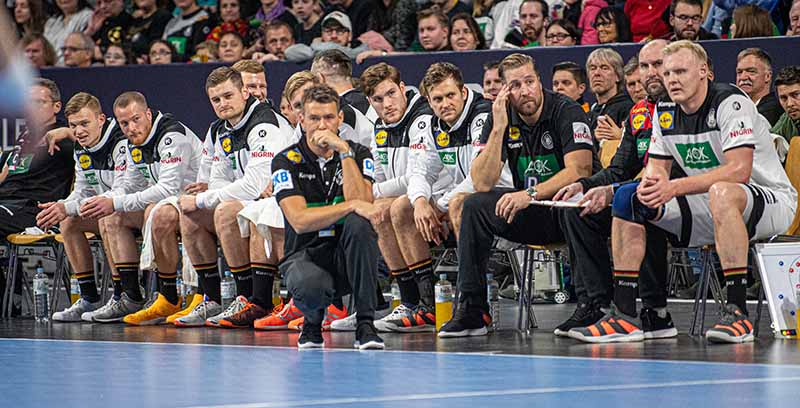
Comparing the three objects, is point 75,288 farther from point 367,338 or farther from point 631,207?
point 631,207

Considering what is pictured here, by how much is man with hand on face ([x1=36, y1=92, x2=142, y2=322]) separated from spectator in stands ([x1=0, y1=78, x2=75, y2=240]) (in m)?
0.49

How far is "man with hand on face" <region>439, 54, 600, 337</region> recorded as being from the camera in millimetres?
7223

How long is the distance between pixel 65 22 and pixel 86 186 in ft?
18.5

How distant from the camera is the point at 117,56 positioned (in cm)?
1338

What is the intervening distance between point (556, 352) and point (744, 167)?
1438 millimetres

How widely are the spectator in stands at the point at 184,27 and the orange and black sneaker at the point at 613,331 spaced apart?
7926 mm

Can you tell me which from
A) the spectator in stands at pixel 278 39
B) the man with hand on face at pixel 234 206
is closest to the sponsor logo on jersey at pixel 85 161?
the man with hand on face at pixel 234 206

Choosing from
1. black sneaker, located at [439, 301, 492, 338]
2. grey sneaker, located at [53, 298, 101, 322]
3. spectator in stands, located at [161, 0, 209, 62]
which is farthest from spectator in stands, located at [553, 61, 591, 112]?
spectator in stands, located at [161, 0, 209, 62]

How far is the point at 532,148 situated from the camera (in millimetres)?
7504

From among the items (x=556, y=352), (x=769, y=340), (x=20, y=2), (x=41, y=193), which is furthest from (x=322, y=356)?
(x=20, y=2)

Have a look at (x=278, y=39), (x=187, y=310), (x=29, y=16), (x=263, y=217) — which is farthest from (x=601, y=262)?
(x=29, y=16)

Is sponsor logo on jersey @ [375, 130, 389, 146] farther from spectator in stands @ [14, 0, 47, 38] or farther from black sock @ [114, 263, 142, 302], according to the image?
spectator in stands @ [14, 0, 47, 38]

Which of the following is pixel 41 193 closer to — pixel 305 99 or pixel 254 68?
pixel 254 68

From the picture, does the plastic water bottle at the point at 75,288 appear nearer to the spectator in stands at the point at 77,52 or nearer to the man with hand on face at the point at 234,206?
the man with hand on face at the point at 234,206
